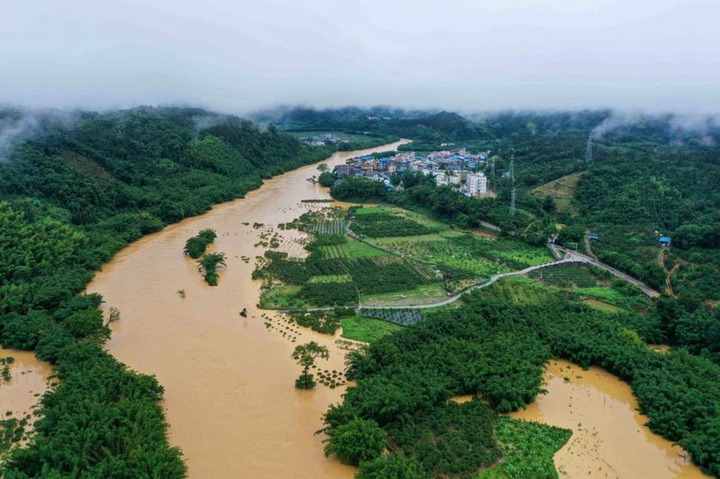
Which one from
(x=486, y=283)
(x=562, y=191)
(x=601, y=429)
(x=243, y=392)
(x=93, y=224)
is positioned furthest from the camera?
(x=562, y=191)

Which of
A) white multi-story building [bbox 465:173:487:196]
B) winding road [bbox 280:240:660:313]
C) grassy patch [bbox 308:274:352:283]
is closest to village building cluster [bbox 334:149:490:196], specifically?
white multi-story building [bbox 465:173:487:196]

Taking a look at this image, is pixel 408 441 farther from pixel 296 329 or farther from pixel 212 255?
pixel 212 255

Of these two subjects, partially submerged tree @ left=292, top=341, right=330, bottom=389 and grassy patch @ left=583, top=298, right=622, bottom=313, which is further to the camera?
grassy patch @ left=583, top=298, right=622, bottom=313

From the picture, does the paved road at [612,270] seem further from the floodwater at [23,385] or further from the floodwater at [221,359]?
the floodwater at [23,385]

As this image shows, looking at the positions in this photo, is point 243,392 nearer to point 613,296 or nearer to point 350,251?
point 350,251

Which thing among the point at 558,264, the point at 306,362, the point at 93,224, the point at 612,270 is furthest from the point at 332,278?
the point at 93,224

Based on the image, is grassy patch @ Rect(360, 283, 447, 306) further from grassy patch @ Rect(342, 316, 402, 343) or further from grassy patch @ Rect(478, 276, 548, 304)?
grassy patch @ Rect(478, 276, 548, 304)

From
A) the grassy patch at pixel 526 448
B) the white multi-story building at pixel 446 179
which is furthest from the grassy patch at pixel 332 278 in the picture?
the white multi-story building at pixel 446 179

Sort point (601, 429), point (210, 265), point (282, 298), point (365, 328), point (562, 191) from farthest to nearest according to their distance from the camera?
point (562, 191) < point (210, 265) < point (282, 298) < point (365, 328) < point (601, 429)
